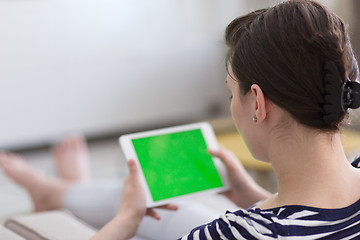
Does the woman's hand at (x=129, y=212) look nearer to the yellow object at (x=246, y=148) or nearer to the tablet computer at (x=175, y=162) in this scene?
the tablet computer at (x=175, y=162)

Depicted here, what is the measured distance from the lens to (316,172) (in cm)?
87

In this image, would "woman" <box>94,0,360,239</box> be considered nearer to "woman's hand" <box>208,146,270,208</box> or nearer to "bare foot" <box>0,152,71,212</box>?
"woman's hand" <box>208,146,270,208</box>

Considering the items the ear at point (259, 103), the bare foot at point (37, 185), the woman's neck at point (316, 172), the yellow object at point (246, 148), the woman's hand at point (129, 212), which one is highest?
the ear at point (259, 103)

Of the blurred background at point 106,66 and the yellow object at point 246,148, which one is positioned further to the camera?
the blurred background at point 106,66


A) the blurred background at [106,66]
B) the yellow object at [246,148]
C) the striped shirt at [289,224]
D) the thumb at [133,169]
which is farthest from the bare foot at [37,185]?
the blurred background at [106,66]

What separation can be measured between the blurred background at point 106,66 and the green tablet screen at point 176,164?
2.63 metres

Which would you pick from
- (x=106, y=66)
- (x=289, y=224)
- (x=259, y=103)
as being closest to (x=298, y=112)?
(x=259, y=103)

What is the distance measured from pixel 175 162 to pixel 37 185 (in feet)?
3.29

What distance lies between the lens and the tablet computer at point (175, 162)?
1180mm

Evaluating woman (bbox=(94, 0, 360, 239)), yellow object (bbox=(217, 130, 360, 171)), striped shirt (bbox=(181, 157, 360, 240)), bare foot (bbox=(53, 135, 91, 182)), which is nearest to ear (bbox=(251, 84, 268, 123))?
woman (bbox=(94, 0, 360, 239))

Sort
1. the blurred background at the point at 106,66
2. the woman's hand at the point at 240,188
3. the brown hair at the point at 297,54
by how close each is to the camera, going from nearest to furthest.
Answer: the brown hair at the point at 297,54 < the woman's hand at the point at 240,188 < the blurred background at the point at 106,66

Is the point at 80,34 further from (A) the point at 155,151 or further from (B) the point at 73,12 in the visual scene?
(A) the point at 155,151

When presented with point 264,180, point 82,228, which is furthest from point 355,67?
point 264,180

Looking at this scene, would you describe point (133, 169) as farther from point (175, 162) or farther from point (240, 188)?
point (240, 188)
